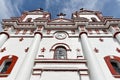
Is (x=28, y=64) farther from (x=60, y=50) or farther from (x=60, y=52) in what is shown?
(x=60, y=50)

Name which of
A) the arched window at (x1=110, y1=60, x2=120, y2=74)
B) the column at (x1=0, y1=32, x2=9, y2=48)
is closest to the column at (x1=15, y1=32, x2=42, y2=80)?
the column at (x1=0, y1=32, x2=9, y2=48)

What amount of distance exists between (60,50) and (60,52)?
1.29ft

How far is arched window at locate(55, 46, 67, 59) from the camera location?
49.0 feet

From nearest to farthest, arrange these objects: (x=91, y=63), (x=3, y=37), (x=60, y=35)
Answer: (x=91, y=63) < (x=3, y=37) < (x=60, y=35)

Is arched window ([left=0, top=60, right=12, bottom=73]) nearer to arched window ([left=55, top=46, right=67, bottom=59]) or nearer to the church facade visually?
the church facade

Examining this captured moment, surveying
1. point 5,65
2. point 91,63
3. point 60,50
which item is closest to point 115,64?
point 91,63

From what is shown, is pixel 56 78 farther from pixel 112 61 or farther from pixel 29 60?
pixel 112 61

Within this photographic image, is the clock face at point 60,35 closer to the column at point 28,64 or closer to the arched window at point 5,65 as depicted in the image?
the column at point 28,64

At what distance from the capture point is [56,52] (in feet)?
51.2

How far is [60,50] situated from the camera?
15.9 meters

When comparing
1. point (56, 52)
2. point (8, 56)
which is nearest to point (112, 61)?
point (56, 52)

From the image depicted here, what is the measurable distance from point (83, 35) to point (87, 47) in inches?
104

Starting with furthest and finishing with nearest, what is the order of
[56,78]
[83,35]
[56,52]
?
[83,35]
[56,52]
[56,78]

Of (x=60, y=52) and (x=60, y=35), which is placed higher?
(x=60, y=35)
